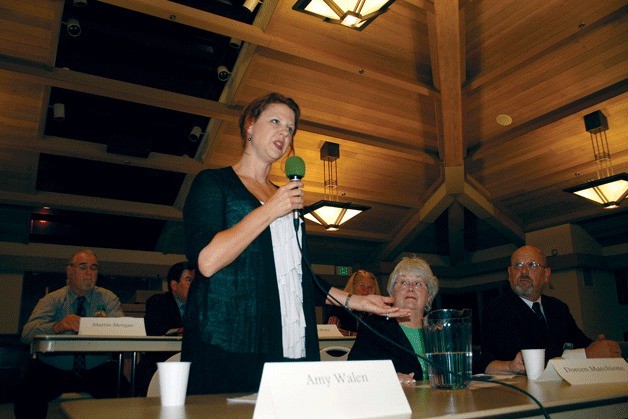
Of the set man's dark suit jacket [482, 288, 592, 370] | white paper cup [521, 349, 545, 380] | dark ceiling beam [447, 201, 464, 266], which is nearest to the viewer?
white paper cup [521, 349, 545, 380]

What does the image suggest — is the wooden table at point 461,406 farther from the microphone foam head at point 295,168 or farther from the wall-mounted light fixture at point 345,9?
the wall-mounted light fixture at point 345,9

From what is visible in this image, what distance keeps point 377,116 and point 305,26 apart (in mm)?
1838

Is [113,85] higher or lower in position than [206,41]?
lower

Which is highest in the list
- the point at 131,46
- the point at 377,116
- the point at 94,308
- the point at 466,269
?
the point at 131,46

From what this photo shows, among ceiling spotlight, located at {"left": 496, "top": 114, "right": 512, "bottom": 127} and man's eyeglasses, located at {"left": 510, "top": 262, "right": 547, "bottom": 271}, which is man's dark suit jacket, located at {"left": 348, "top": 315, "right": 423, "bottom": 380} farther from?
ceiling spotlight, located at {"left": 496, "top": 114, "right": 512, "bottom": 127}

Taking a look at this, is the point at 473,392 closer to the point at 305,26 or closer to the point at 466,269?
the point at 305,26

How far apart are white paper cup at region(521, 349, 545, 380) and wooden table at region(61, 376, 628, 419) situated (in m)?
0.29

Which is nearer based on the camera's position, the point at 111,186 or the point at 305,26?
the point at 305,26

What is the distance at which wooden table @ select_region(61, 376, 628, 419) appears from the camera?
0.74m

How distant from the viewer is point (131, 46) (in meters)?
5.78

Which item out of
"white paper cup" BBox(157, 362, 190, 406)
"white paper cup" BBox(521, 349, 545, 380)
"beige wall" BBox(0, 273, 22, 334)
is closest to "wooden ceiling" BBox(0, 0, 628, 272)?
"beige wall" BBox(0, 273, 22, 334)

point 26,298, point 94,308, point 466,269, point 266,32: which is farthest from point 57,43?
point 466,269

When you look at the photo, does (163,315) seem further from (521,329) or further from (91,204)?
(91,204)

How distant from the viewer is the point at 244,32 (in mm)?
5000
